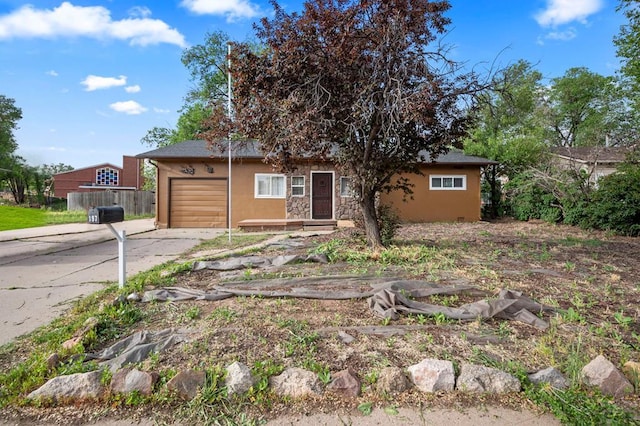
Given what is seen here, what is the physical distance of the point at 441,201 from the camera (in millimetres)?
12883

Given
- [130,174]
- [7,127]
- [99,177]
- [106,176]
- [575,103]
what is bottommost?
[99,177]

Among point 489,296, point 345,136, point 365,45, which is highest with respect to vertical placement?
point 365,45

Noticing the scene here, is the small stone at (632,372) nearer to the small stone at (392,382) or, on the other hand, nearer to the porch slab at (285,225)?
the small stone at (392,382)

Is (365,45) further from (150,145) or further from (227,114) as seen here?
(150,145)

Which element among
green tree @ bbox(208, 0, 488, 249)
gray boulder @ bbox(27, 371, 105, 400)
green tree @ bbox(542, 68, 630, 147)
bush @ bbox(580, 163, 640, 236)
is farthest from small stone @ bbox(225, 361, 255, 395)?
green tree @ bbox(542, 68, 630, 147)

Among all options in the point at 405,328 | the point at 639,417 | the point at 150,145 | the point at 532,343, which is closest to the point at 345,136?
the point at 405,328

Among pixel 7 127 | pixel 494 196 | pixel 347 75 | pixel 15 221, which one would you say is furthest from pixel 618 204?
pixel 7 127

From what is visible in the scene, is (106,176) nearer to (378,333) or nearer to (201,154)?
(201,154)

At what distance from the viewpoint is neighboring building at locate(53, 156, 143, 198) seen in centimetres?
3481

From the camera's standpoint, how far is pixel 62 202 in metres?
25.8

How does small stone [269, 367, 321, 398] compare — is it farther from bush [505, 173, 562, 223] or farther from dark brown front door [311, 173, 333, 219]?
bush [505, 173, 562, 223]

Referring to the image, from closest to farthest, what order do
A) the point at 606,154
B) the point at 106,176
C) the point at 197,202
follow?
the point at 606,154
the point at 197,202
the point at 106,176

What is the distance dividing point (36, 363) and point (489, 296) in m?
3.71

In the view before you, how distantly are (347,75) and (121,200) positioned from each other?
64.0ft
